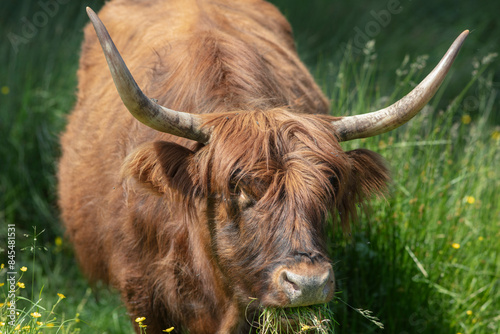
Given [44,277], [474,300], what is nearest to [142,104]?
[474,300]

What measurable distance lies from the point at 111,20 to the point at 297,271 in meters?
3.22

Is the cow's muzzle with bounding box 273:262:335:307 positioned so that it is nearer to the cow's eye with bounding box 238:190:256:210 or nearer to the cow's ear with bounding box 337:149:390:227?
the cow's eye with bounding box 238:190:256:210

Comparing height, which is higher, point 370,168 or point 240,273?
point 370,168

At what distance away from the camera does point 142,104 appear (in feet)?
8.89

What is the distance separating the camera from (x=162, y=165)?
10.0 ft

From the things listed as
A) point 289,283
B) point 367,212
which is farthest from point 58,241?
point 289,283

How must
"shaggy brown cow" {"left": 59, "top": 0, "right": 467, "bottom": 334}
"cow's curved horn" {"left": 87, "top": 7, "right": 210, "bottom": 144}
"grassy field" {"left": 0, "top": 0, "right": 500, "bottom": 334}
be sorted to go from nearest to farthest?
"cow's curved horn" {"left": 87, "top": 7, "right": 210, "bottom": 144}, "shaggy brown cow" {"left": 59, "top": 0, "right": 467, "bottom": 334}, "grassy field" {"left": 0, "top": 0, "right": 500, "bottom": 334}

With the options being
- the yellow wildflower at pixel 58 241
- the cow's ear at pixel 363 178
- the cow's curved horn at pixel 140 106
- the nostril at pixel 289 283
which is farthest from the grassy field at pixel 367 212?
the cow's curved horn at pixel 140 106

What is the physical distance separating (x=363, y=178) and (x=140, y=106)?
4.30 feet

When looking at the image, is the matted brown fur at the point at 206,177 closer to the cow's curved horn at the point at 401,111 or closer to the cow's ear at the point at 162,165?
the cow's ear at the point at 162,165

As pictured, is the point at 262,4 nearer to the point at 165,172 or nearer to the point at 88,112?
the point at 88,112

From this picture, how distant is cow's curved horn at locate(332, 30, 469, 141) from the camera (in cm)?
290

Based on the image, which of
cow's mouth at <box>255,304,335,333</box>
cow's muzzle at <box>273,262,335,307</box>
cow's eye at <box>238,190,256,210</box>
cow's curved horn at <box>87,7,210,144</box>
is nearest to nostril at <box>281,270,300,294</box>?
cow's muzzle at <box>273,262,335,307</box>

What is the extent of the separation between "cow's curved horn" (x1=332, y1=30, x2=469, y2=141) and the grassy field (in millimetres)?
571
